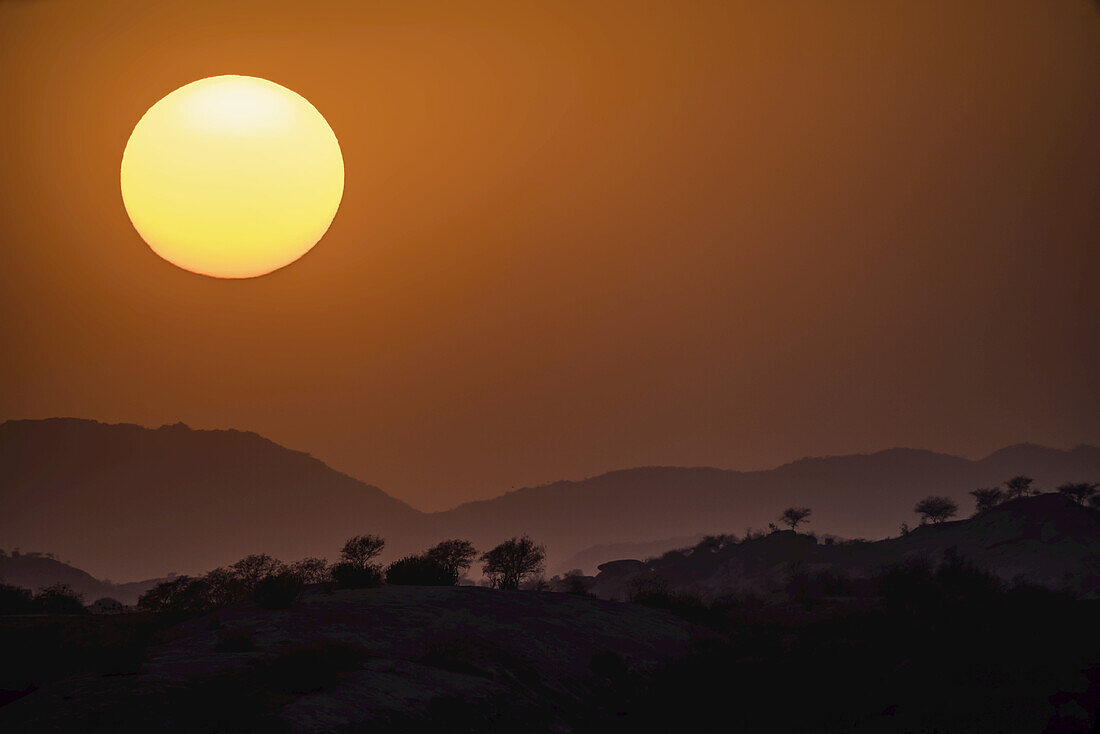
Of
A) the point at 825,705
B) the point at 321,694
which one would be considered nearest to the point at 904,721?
the point at 825,705

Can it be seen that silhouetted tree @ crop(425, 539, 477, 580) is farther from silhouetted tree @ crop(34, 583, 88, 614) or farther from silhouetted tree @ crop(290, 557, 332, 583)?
silhouetted tree @ crop(34, 583, 88, 614)

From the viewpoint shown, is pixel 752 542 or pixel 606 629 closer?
pixel 606 629

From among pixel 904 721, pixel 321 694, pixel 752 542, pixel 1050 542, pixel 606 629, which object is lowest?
pixel 904 721

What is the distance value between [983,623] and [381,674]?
23.1 m

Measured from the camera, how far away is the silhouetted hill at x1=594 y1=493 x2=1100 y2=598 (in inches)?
3179

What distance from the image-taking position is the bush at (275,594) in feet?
89.2

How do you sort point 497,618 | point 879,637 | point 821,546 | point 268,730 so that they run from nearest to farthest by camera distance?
1. point 268,730
2. point 497,618
3. point 879,637
4. point 821,546

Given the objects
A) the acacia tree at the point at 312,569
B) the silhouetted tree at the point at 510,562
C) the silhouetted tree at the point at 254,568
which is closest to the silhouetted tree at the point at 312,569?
the acacia tree at the point at 312,569

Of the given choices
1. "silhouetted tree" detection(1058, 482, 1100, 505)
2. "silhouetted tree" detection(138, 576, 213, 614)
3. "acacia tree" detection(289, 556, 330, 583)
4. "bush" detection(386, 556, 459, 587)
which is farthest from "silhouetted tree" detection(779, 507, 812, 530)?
"silhouetted tree" detection(138, 576, 213, 614)

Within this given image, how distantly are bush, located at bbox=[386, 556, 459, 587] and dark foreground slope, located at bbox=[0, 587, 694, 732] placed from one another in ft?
25.5

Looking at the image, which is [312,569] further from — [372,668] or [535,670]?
[372,668]

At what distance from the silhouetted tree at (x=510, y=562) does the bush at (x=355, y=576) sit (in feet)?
42.1

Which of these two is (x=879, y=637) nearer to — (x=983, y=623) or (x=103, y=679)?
(x=983, y=623)

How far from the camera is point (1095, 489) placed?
11238 cm
